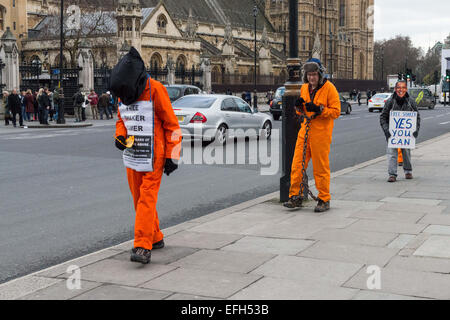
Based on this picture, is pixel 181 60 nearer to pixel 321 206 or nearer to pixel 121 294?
pixel 321 206

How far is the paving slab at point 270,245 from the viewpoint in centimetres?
548

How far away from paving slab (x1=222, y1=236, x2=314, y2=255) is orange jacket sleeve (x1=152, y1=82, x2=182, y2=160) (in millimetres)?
1017

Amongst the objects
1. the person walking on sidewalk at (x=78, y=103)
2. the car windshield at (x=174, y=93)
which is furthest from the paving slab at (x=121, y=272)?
the person walking on sidewalk at (x=78, y=103)

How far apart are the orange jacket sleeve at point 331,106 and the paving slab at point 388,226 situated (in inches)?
53.8

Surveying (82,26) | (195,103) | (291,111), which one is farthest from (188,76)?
(291,111)

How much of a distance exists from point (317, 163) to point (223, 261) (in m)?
2.68

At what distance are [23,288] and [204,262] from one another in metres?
1.44

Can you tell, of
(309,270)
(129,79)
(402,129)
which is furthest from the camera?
(402,129)

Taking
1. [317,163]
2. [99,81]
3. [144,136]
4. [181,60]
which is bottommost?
[317,163]

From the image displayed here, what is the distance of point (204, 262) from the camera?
16.9 ft

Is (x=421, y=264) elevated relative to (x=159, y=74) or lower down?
lower down

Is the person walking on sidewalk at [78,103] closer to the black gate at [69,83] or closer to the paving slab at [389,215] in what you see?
the black gate at [69,83]

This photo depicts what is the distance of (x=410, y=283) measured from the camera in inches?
176
